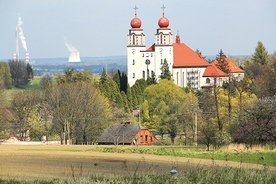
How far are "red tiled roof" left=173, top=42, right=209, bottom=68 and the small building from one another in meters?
64.4

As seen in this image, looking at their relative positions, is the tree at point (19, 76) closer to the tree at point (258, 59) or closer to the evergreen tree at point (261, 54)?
the tree at point (258, 59)

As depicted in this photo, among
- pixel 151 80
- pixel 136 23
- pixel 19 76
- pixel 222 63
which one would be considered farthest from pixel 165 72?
pixel 19 76

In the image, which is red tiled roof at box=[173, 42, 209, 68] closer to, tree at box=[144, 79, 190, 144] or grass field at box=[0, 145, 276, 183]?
tree at box=[144, 79, 190, 144]

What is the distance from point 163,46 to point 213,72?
9571 mm

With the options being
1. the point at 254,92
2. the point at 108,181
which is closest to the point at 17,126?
the point at 254,92

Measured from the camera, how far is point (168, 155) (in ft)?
131

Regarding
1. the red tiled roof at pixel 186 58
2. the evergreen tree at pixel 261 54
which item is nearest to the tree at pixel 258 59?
the evergreen tree at pixel 261 54

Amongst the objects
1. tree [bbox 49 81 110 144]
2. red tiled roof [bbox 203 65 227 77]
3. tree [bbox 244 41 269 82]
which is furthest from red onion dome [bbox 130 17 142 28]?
tree [bbox 49 81 110 144]

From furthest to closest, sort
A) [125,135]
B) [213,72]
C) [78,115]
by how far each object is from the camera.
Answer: [213,72] → [78,115] → [125,135]

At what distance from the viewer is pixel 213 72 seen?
424 feet

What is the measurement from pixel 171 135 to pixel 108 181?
57.7 metres

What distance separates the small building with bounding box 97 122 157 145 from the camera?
67.1m

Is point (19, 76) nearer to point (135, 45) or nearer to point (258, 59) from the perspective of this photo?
point (135, 45)

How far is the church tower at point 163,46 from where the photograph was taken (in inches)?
5202
